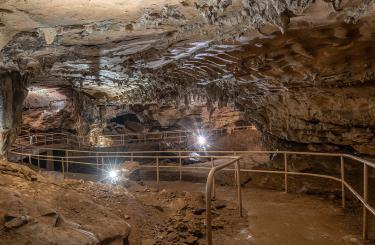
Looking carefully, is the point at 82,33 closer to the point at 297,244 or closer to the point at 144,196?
the point at 144,196

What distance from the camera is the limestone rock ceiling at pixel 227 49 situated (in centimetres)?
407

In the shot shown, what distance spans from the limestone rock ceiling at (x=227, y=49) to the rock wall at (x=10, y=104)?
3.16 feet

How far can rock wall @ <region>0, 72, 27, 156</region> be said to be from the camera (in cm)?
941

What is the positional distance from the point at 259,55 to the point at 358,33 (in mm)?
1846

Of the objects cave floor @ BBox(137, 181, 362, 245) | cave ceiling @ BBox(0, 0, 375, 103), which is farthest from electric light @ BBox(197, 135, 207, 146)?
cave floor @ BBox(137, 181, 362, 245)

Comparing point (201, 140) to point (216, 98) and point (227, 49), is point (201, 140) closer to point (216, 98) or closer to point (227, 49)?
point (216, 98)

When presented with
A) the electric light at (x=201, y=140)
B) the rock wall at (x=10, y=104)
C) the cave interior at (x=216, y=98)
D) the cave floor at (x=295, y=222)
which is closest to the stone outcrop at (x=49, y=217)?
the cave interior at (x=216, y=98)

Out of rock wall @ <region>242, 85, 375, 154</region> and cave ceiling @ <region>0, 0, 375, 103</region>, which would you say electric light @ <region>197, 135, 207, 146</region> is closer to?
rock wall @ <region>242, 85, 375, 154</region>

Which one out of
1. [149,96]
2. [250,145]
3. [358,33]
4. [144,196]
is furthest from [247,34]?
[250,145]

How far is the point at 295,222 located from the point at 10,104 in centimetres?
903

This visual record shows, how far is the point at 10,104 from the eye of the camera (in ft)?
31.9

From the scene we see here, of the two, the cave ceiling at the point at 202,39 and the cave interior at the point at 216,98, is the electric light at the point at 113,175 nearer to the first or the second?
the cave interior at the point at 216,98

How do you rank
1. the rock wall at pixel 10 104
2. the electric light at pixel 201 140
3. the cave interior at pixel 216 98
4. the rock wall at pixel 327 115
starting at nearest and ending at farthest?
the cave interior at pixel 216 98
the rock wall at pixel 327 115
the rock wall at pixel 10 104
the electric light at pixel 201 140

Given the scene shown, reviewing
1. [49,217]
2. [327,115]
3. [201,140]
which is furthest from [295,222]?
[201,140]
